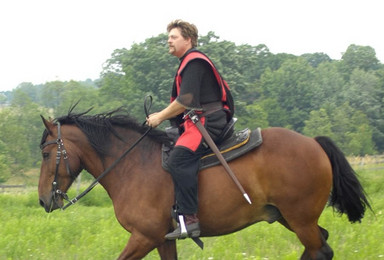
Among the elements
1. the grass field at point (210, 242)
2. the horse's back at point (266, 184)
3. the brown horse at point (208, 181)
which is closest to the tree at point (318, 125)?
the grass field at point (210, 242)

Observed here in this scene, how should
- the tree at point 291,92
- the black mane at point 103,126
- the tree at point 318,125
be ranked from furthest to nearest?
the tree at point 291,92 → the tree at point 318,125 → the black mane at point 103,126

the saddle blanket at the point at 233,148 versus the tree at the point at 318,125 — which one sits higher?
the saddle blanket at the point at 233,148

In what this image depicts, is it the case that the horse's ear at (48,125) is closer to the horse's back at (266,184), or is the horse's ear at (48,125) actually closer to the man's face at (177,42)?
the man's face at (177,42)

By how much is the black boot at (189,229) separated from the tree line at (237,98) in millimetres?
35629

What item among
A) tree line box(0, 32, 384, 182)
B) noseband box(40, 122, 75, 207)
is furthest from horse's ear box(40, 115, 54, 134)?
tree line box(0, 32, 384, 182)

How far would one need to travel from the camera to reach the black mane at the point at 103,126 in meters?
5.37

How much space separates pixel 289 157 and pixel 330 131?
49568mm

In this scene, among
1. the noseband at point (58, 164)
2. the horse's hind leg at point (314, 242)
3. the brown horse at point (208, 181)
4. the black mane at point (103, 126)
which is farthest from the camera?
the black mane at point (103, 126)

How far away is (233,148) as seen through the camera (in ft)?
16.7

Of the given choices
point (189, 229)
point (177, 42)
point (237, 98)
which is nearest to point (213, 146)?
point (189, 229)

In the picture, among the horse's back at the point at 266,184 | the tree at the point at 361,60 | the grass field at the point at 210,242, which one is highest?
the horse's back at the point at 266,184

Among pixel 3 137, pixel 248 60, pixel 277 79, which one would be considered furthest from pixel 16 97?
pixel 277 79

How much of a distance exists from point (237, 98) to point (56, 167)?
4784 cm

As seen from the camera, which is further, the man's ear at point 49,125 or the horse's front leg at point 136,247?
the man's ear at point 49,125
